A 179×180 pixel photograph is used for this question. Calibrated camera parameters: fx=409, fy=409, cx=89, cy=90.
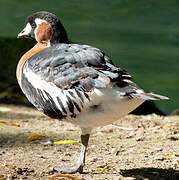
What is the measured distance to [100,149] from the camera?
3.55m

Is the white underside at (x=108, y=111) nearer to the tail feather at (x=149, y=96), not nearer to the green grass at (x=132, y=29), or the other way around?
the tail feather at (x=149, y=96)

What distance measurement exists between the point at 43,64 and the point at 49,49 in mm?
207

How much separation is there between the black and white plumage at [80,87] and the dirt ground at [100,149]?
0.25 meters

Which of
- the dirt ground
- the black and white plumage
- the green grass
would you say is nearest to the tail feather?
the black and white plumage

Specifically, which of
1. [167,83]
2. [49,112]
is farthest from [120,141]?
[167,83]

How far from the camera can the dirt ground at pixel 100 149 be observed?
2955mm

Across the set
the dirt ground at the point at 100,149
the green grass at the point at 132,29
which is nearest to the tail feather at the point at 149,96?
the dirt ground at the point at 100,149

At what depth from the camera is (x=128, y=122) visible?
445 centimetres

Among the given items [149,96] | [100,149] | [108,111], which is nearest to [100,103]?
[108,111]

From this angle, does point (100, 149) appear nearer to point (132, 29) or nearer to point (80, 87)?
point (80, 87)

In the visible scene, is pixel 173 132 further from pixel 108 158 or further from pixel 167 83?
pixel 167 83

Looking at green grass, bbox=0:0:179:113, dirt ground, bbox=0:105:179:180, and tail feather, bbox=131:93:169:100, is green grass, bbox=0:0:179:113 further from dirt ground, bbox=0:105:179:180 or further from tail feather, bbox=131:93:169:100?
tail feather, bbox=131:93:169:100

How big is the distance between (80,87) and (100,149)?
102cm

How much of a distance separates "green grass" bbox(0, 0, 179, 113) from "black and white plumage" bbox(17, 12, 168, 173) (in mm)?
3378
